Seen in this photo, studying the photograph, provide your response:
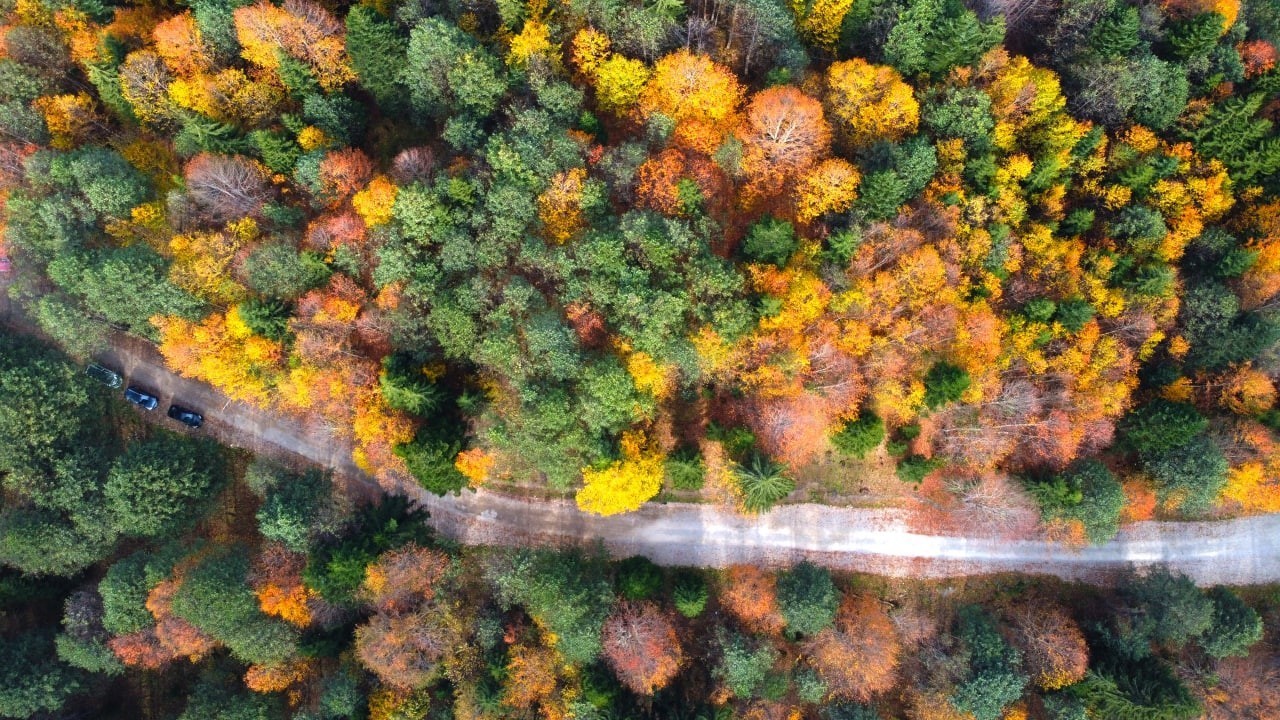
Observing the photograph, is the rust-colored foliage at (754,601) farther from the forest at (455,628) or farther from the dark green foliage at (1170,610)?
the dark green foliage at (1170,610)

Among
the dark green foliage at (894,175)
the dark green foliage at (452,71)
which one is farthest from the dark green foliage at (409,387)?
the dark green foliage at (894,175)

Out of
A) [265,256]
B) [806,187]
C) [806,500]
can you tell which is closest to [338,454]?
[265,256]

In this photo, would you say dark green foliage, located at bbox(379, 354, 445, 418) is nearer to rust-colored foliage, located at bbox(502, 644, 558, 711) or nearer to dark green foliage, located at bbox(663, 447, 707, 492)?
dark green foliage, located at bbox(663, 447, 707, 492)

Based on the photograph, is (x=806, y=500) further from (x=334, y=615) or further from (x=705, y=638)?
(x=334, y=615)

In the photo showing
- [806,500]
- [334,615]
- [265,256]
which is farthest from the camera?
[806,500]

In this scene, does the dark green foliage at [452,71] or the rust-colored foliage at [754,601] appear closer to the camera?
the dark green foliage at [452,71]

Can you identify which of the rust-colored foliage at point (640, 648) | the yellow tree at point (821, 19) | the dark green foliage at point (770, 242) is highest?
the yellow tree at point (821, 19)
